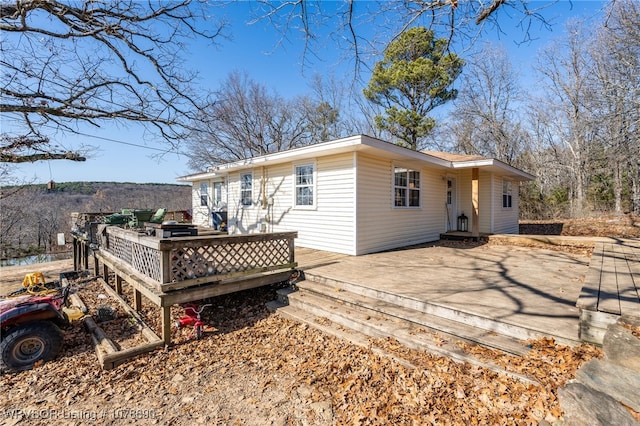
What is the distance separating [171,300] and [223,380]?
146 centimetres

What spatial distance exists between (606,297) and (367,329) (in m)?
2.39

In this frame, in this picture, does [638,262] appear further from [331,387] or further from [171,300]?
[171,300]

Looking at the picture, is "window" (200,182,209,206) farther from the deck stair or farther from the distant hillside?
the deck stair

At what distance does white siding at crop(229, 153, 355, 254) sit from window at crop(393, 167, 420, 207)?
175cm

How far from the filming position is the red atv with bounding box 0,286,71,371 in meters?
3.25

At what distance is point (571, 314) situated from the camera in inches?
116

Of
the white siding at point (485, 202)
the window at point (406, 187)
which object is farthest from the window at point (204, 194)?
the white siding at point (485, 202)

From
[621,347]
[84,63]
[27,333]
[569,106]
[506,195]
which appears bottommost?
[27,333]

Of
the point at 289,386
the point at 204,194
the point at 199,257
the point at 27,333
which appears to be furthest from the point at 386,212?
the point at 204,194

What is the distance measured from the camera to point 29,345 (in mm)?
3393

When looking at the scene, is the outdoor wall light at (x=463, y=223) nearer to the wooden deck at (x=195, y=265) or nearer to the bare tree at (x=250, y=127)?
the wooden deck at (x=195, y=265)

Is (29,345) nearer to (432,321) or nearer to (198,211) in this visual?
(432,321)

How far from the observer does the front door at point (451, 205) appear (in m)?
10.2

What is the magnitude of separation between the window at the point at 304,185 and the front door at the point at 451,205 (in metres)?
5.62
